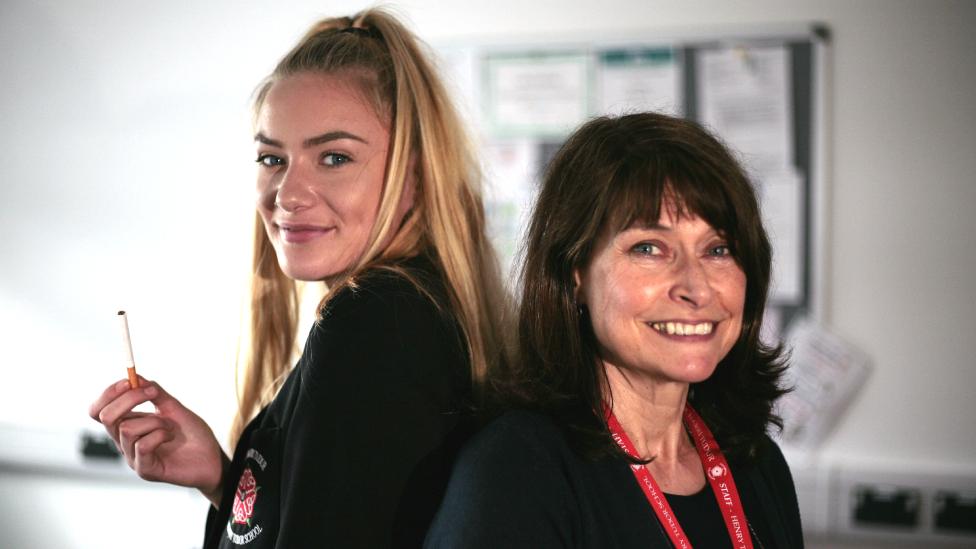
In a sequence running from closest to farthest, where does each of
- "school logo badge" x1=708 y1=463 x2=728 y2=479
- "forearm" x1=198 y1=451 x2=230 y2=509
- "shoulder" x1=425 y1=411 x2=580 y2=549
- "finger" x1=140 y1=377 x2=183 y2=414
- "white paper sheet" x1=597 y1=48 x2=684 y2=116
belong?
"shoulder" x1=425 y1=411 x2=580 y2=549
"school logo badge" x1=708 y1=463 x2=728 y2=479
"finger" x1=140 y1=377 x2=183 y2=414
"forearm" x1=198 y1=451 x2=230 y2=509
"white paper sheet" x1=597 y1=48 x2=684 y2=116

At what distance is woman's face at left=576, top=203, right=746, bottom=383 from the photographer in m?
1.04

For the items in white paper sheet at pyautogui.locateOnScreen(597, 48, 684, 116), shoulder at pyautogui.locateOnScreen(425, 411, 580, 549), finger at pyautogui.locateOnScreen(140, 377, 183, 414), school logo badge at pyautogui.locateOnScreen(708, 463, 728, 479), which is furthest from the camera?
white paper sheet at pyautogui.locateOnScreen(597, 48, 684, 116)

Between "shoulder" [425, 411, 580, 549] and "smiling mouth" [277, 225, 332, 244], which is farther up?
"smiling mouth" [277, 225, 332, 244]

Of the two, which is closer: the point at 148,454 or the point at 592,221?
the point at 592,221

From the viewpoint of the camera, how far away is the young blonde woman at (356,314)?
41.0 inches

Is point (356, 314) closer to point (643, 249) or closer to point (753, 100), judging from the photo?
Result: point (643, 249)

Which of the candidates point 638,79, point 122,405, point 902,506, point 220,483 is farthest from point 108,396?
point 902,506

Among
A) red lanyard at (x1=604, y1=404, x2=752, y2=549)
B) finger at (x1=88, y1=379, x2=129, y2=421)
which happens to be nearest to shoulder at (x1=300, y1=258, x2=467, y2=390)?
red lanyard at (x1=604, y1=404, x2=752, y2=549)

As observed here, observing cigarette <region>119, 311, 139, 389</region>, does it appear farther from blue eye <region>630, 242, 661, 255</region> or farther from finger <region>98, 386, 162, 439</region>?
blue eye <region>630, 242, 661, 255</region>

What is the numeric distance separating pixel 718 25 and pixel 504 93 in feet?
1.87

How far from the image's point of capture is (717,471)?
119 cm

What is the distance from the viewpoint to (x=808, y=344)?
2244 millimetres

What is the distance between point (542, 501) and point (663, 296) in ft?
0.90

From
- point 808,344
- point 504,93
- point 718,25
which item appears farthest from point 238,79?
point 808,344
